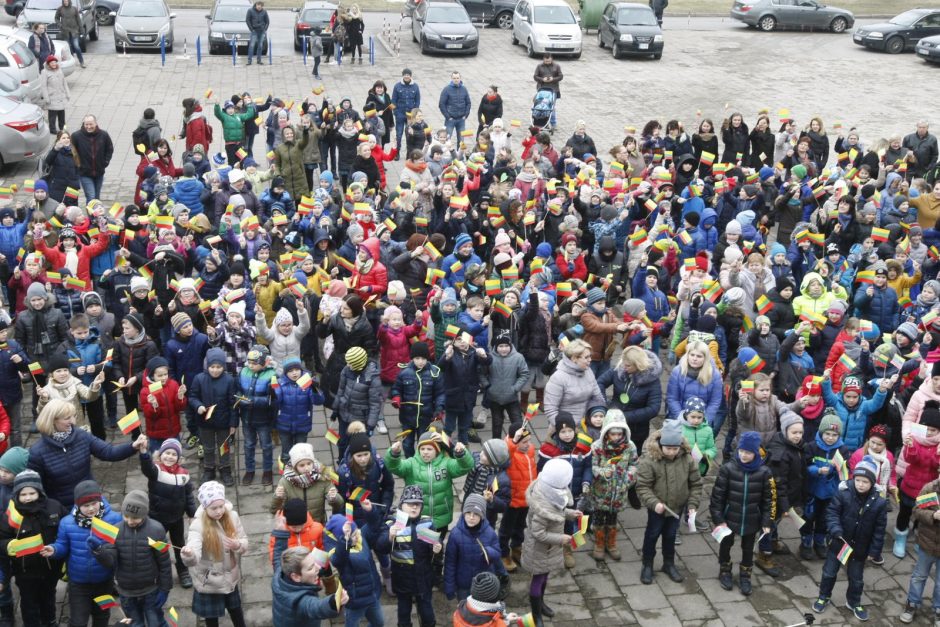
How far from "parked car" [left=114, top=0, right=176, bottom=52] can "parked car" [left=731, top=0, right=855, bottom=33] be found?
65.2ft

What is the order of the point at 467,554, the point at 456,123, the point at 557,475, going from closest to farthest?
1. the point at 467,554
2. the point at 557,475
3. the point at 456,123

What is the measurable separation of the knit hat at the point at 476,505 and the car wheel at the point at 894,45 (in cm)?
3021

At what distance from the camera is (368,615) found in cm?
809

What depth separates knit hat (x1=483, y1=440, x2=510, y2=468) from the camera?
8586 millimetres

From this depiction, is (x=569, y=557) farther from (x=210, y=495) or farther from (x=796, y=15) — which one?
(x=796, y=15)

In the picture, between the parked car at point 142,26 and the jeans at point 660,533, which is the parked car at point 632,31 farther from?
the jeans at point 660,533

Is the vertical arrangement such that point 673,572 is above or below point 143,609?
below

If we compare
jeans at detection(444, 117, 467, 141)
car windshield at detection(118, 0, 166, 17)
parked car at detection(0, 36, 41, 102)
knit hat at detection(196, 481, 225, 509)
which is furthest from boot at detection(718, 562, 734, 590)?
car windshield at detection(118, 0, 166, 17)

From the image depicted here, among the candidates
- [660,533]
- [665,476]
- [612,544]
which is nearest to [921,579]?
[660,533]

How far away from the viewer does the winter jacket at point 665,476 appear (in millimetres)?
8961

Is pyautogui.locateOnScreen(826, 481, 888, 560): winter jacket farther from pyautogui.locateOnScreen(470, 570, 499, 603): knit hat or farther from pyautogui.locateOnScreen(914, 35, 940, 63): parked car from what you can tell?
pyautogui.locateOnScreen(914, 35, 940, 63): parked car

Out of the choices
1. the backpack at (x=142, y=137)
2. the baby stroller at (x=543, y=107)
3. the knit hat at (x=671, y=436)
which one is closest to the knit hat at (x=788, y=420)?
the knit hat at (x=671, y=436)

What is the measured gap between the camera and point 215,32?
29.1 meters

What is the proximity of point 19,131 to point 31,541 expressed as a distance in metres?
13.2
